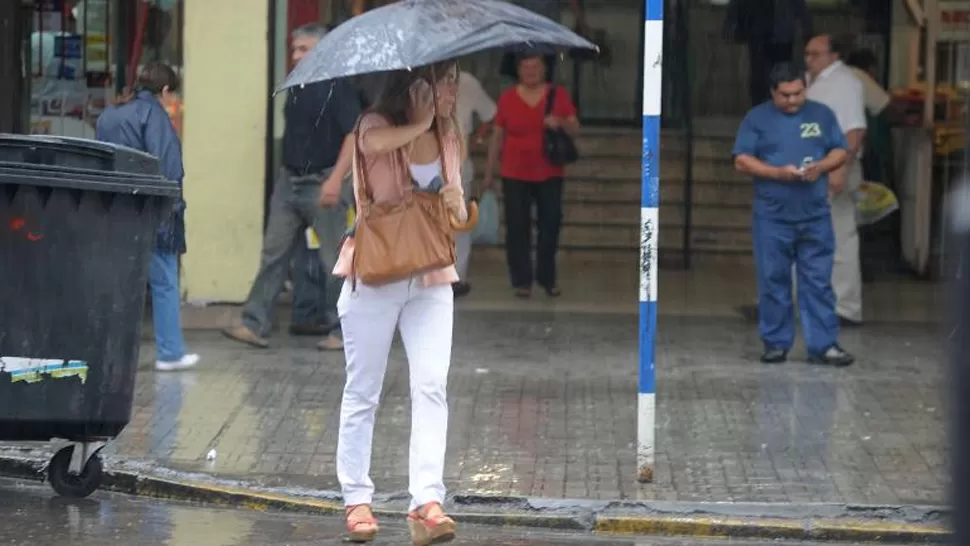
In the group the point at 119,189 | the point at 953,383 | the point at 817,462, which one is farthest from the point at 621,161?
the point at 953,383

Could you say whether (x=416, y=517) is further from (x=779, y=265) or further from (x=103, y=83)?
(x=103, y=83)

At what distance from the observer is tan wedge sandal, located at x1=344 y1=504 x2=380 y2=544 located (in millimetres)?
6645

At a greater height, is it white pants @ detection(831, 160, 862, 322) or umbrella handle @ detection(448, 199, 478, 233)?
umbrella handle @ detection(448, 199, 478, 233)

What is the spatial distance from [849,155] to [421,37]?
18.6ft

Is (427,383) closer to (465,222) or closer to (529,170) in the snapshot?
(465,222)

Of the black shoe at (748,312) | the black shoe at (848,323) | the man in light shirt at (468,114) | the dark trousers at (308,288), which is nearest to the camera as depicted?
the dark trousers at (308,288)

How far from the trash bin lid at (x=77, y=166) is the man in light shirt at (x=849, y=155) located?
16.5 ft

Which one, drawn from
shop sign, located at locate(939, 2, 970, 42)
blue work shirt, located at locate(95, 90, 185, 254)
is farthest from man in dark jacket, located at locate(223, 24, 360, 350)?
shop sign, located at locate(939, 2, 970, 42)

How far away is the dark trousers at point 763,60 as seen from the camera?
46.1ft

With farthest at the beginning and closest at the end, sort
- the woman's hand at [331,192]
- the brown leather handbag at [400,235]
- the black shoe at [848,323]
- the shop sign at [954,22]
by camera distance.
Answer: the shop sign at [954,22] → the black shoe at [848,323] → the woman's hand at [331,192] → the brown leather handbag at [400,235]

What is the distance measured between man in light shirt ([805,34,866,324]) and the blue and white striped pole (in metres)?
3.64

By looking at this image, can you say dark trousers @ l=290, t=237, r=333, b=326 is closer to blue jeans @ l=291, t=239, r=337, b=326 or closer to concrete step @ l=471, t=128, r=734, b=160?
blue jeans @ l=291, t=239, r=337, b=326

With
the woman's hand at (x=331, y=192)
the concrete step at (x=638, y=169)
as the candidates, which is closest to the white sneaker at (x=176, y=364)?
the woman's hand at (x=331, y=192)

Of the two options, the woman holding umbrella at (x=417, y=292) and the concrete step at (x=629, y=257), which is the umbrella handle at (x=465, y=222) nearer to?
the woman holding umbrella at (x=417, y=292)
